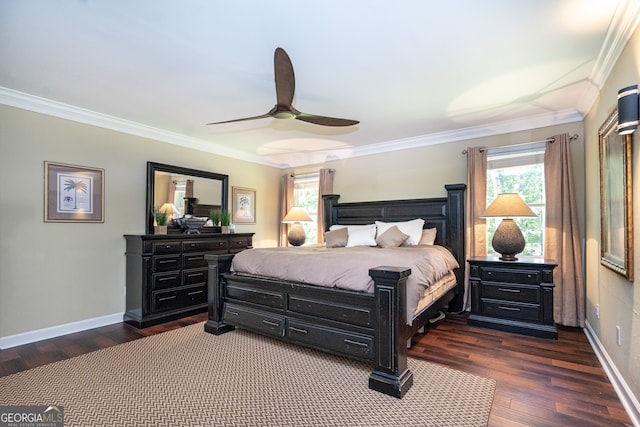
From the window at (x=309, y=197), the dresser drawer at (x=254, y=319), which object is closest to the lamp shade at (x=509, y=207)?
the dresser drawer at (x=254, y=319)

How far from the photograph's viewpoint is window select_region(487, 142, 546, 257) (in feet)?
13.1

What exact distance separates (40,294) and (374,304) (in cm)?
347

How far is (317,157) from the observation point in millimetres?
5965

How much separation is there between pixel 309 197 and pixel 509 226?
11.3 ft

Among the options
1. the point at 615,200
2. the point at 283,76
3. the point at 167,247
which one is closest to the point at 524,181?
the point at 615,200

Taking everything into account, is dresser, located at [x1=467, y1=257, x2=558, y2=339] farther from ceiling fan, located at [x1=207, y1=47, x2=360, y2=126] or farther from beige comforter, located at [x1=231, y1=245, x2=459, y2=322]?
ceiling fan, located at [x1=207, y1=47, x2=360, y2=126]

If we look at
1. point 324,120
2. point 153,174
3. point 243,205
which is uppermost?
point 324,120

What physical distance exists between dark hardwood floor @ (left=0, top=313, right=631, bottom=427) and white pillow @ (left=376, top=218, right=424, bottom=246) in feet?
3.45

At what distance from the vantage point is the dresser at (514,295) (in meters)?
3.38

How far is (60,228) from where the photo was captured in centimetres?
351

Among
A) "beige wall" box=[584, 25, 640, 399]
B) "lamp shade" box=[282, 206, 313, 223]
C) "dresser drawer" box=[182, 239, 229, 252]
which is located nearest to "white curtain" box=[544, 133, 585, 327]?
"beige wall" box=[584, 25, 640, 399]

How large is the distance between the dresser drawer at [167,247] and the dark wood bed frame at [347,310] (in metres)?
0.88

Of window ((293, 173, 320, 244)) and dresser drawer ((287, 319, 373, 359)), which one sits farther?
window ((293, 173, 320, 244))

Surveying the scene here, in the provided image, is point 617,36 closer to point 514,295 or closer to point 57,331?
point 514,295
